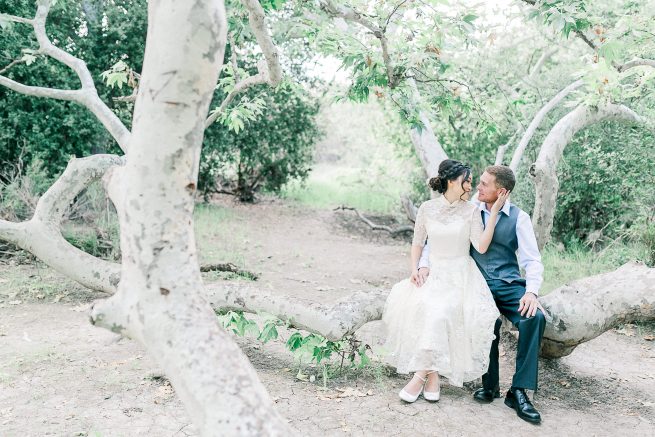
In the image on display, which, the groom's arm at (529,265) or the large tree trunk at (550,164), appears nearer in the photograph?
the groom's arm at (529,265)

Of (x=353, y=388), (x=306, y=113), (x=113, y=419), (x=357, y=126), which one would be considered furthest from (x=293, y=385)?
(x=357, y=126)

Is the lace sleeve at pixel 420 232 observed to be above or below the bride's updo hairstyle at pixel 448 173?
below

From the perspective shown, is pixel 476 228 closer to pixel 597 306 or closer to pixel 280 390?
pixel 597 306

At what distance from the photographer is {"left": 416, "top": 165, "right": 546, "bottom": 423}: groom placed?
4102 mm

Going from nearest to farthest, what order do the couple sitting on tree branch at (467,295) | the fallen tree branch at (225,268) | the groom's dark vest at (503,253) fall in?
the couple sitting on tree branch at (467,295) < the groom's dark vest at (503,253) < the fallen tree branch at (225,268)

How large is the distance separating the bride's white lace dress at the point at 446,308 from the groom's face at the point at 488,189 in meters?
0.12

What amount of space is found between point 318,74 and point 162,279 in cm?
1228

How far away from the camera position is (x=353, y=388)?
175 inches

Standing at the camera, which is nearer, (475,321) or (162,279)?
(162,279)

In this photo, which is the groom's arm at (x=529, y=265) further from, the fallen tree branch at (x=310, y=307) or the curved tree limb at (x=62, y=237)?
the curved tree limb at (x=62, y=237)

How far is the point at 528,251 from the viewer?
4336 millimetres

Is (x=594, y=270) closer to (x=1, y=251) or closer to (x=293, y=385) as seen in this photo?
(x=293, y=385)

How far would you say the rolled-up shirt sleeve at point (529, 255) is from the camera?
4215 mm

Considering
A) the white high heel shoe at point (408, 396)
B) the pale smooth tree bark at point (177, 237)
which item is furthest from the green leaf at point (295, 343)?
the pale smooth tree bark at point (177, 237)
